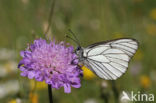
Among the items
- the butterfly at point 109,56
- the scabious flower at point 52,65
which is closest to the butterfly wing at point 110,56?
the butterfly at point 109,56

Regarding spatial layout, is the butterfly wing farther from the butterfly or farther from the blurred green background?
the blurred green background

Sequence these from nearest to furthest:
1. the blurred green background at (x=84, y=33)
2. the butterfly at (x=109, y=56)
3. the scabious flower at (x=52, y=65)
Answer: the scabious flower at (x=52, y=65), the butterfly at (x=109, y=56), the blurred green background at (x=84, y=33)

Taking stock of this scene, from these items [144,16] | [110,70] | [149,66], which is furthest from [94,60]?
[144,16]

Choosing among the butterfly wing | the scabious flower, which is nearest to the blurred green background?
the butterfly wing

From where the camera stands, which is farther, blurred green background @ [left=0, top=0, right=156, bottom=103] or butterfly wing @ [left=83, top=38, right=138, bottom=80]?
blurred green background @ [left=0, top=0, right=156, bottom=103]

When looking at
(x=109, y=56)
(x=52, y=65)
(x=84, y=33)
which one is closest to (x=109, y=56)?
(x=109, y=56)

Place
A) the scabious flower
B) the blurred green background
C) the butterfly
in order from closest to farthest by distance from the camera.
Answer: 1. the scabious flower
2. the butterfly
3. the blurred green background

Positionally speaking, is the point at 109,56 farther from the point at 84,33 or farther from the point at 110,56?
the point at 84,33

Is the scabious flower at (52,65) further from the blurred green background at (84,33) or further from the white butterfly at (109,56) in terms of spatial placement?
the blurred green background at (84,33)
